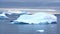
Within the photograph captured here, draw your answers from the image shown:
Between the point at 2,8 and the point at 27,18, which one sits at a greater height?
the point at 2,8

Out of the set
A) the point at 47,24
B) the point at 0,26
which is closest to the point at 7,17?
the point at 0,26

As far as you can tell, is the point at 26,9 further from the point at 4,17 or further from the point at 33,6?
the point at 4,17

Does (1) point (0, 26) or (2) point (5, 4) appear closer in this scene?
(1) point (0, 26)

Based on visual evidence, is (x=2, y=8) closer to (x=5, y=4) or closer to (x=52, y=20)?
(x=5, y=4)

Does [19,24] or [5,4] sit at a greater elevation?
[5,4]

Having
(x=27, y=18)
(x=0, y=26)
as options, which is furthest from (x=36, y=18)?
(x=0, y=26)

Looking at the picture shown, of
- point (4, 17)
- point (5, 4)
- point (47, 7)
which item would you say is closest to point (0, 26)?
point (4, 17)

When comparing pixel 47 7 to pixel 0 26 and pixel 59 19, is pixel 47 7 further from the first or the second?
pixel 0 26
